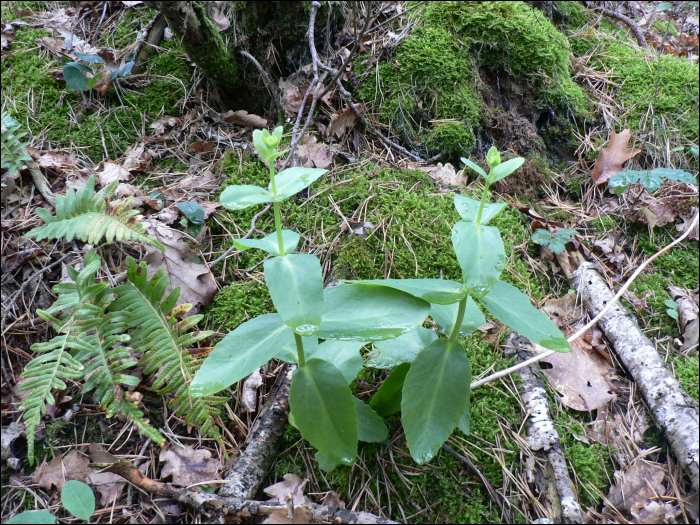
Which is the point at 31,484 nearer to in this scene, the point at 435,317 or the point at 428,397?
the point at 428,397

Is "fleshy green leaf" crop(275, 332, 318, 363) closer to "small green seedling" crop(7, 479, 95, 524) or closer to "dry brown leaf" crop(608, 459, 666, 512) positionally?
"small green seedling" crop(7, 479, 95, 524)

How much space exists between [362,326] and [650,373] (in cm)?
189

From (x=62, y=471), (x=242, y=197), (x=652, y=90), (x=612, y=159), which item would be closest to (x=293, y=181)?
(x=242, y=197)

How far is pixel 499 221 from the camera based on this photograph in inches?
122

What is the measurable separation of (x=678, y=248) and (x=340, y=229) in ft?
8.63

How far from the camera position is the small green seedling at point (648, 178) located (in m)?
3.12

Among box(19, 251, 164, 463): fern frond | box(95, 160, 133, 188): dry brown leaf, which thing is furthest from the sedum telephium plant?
box(95, 160, 133, 188): dry brown leaf

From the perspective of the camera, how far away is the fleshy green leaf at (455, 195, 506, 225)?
1.72 metres

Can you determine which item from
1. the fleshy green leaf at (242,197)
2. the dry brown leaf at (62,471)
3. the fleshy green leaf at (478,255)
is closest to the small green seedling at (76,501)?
the dry brown leaf at (62,471)

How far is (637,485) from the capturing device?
6.78 ft

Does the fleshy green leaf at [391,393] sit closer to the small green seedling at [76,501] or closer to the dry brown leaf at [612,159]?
the small green seedling at [76,501]

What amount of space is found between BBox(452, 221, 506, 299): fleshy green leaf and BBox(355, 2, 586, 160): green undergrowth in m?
1.98

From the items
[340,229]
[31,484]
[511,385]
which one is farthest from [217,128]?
[511,385]

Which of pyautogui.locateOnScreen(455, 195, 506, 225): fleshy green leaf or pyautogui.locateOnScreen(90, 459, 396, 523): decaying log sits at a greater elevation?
pyautogui.locateOnScreen(455, 195, 506, 225): fleshy green leaf
